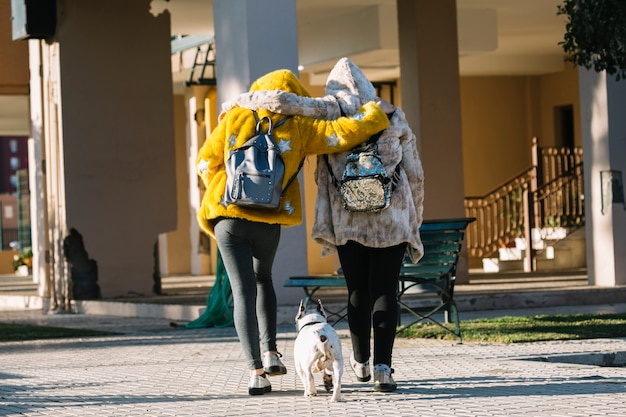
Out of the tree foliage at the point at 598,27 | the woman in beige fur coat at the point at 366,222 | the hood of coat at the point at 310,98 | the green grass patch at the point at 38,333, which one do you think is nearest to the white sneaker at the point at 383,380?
the woman in beige fur coat at the point at 366,222

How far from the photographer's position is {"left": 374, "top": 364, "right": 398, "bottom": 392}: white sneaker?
288 inches

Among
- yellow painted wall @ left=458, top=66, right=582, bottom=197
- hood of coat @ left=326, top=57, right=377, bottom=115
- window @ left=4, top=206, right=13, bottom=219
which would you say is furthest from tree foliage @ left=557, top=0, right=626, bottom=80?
window @ left=4, top=206, right=13, bottom=219

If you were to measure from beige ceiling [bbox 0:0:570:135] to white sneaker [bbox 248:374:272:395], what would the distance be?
445 inches

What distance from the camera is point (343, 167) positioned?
7.68m

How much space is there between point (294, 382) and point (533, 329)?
360 cm

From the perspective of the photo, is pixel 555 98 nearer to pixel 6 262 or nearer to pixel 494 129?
pixel 494 129

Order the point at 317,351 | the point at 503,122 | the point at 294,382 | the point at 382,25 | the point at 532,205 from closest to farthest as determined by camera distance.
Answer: the point at 317,351, the point at 294,382, the point at 382,25, the point at 532,205, the point at 503,122

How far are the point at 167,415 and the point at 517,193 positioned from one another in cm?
1924

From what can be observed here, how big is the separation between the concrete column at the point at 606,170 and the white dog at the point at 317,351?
9003 mm

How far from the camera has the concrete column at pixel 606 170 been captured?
1552 cm

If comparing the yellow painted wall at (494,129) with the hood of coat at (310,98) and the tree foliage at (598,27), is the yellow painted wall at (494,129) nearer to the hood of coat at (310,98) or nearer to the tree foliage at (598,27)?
the tree foliage at (598,27)

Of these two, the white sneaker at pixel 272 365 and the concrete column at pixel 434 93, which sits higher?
the concrete column at pixel 434 93

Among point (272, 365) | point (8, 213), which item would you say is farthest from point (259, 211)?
point (8, 213)

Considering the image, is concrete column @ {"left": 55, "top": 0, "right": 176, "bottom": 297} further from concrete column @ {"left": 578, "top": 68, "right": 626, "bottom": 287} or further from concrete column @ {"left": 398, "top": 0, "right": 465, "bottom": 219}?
concrete column @ {"left": 578, "top": 68, "right": 626, "bottom": 287}
